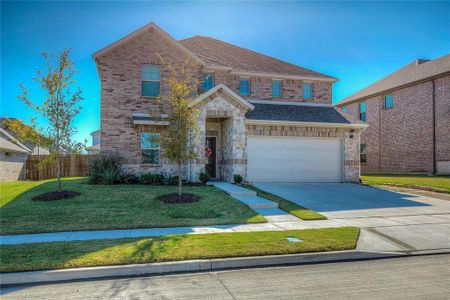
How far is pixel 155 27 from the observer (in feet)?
54.1

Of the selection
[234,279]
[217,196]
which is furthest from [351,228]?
[217,196]

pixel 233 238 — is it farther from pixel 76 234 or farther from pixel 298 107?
pixel 298 107

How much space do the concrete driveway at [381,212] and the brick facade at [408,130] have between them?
12113 mm

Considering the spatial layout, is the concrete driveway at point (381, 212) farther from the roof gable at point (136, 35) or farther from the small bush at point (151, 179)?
the roof gable at point (136, 35)

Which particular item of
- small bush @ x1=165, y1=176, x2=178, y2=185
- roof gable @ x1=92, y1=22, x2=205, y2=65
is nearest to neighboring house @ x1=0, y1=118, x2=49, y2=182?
roof gable @ x1=92, y1=22, x2=205, y2=65

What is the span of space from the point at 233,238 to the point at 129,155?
1035 centimetres

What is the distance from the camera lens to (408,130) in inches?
1032

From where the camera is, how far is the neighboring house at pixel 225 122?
1603 cm

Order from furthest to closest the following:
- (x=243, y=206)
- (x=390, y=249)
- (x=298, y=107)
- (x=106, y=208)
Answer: (x=298, y=107)
(x=243, y=206)
(x=106, y=208)
(x=390, y=249)

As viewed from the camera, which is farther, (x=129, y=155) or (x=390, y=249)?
(x=129, y=155)

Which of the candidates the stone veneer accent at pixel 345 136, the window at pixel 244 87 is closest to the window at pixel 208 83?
the window at pixel 244 87

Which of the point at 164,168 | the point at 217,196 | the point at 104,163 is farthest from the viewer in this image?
the point at 164,168

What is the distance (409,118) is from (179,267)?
2642cm

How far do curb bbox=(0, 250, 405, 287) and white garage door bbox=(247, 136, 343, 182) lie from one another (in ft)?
34.4
